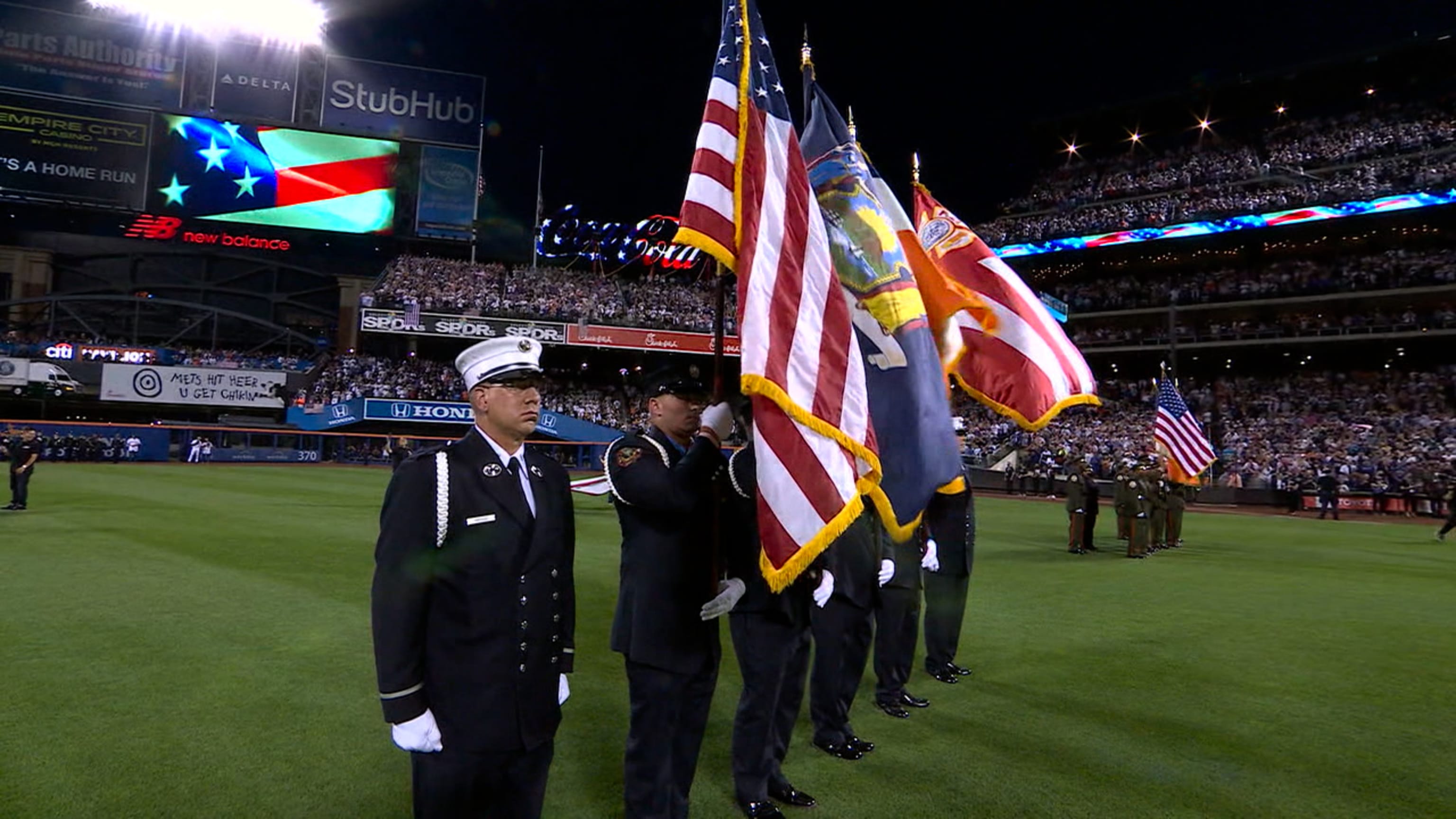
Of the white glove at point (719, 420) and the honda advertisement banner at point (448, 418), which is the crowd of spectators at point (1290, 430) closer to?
the honda advertisement banner at point (448, 418)

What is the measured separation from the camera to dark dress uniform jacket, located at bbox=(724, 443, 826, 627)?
3900 mm


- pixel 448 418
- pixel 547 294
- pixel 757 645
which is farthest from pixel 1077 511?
pixel 547 294

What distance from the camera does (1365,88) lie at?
5206cm

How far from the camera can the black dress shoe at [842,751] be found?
488 centimetres

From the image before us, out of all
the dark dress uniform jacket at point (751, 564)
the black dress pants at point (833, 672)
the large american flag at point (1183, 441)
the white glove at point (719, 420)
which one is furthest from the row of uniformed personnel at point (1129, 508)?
the white glove at point (719, 420)

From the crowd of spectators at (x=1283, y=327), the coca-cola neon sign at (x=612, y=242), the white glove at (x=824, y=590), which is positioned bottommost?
the white glove at (x=824, y=590)

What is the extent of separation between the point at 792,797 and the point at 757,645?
0.82 meters

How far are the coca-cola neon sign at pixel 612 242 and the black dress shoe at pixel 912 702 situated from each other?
52.5m

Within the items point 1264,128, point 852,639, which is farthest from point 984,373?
point 1264,128

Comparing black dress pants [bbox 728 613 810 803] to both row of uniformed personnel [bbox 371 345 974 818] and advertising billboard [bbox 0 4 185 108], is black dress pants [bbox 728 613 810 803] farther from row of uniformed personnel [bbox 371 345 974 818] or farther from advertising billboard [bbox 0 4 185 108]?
advertising billboard [bbox 0 4 185 108]

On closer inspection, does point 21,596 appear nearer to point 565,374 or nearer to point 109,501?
point 109,501

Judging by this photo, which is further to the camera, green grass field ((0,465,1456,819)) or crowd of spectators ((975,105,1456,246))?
crowd of spectators ((975,105,1456,246))

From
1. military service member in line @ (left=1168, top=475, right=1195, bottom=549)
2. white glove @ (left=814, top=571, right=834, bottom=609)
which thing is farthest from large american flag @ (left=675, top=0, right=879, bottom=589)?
military service member in line @ (left=1168, top=475, right=1195, bottom=549)

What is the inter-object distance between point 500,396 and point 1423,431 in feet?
137
